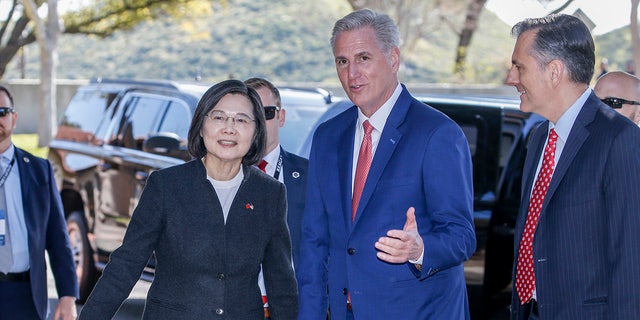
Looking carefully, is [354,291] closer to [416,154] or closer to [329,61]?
[416,154]

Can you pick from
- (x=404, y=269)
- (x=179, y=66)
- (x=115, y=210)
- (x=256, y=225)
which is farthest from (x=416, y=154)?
(x=179, y=66)

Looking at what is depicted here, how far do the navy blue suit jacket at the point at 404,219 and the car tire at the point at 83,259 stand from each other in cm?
559

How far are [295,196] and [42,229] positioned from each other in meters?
1.46

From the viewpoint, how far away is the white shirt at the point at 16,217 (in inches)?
223

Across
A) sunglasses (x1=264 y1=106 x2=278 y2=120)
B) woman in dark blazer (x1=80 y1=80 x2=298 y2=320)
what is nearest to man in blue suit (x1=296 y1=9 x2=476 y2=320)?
woman in dark blazer (x1=80 y1=80 x2=298 y2=320)

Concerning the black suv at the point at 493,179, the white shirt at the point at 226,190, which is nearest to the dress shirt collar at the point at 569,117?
the white shirt at the point at 226,190

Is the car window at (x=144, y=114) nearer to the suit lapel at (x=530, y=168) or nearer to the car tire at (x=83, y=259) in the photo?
the car tire at (x=83, y=259)

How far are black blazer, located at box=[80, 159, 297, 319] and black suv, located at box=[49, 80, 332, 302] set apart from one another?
11.3 ft

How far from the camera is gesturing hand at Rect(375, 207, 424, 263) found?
146 inches

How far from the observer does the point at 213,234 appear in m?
4.35

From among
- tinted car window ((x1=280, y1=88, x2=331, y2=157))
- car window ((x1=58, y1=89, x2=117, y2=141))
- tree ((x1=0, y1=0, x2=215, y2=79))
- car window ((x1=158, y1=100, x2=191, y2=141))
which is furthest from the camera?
tree ((x1=0, y1=0, x2=215, y2=79))

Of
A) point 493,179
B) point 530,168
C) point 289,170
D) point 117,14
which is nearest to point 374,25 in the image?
point 530,168

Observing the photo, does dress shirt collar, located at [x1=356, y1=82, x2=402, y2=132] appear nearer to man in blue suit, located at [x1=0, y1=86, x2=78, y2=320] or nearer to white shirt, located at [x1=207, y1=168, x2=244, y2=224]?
white shirt, located at [x1=207, y1=168, x2=244, y2=224]

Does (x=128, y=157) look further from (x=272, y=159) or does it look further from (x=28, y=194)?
(x=272, y=159)
